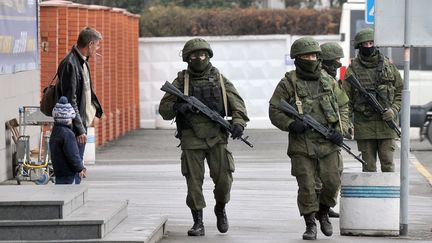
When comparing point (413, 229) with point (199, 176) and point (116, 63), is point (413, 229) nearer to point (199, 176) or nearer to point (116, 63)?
point (199, 176)

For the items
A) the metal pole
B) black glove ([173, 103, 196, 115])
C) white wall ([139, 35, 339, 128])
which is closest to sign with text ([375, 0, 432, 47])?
the metal pole

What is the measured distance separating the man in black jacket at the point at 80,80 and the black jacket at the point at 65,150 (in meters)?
0.14

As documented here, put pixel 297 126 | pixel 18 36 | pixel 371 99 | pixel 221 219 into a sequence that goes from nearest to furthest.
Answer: pixel 297 126 → pixel 221 219 → pixel 371 99 → pixel 18 36

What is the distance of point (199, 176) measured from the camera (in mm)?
12539

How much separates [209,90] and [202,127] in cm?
34

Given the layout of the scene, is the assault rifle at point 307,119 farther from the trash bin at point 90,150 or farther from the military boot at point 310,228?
the trash bin at point 90,150

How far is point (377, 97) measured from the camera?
14.7 metres

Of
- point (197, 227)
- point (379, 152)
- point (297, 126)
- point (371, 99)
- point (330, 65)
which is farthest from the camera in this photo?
point (379, 152)

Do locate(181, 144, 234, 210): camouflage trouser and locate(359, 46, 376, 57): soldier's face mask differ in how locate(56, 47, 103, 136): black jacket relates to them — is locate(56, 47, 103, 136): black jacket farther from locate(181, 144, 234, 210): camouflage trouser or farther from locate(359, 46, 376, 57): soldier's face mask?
locate(359, 46, 376, 57): soldier's face mask

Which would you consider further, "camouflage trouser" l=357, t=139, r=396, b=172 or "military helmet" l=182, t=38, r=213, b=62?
"camouflage trouser" l=357, t=139, r=396, b=172

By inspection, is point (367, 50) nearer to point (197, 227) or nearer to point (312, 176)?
point (312, 176)

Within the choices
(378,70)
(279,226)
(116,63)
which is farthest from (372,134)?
(116,63)

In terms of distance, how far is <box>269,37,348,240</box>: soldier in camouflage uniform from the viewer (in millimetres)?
12281

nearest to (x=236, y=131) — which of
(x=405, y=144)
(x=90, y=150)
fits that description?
(x=405, y=144)
